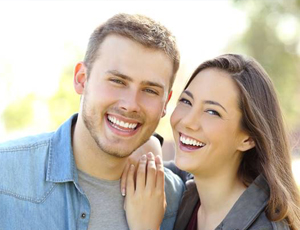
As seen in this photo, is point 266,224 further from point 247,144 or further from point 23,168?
point 23,168

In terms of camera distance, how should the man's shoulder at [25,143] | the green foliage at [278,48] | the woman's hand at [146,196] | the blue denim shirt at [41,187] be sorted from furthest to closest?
1. the green foliage at [278,48]
2. the woman's hand at [146,196]
3. the man's shoulder at [25,143]
4. the blue denim shirt at [41,187]

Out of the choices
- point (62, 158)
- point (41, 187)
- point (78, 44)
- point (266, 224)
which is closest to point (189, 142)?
point (266, 224)

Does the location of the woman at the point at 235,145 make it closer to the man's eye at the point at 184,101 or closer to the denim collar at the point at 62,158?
the man's eye at the point at 184,101

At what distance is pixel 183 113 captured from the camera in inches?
106

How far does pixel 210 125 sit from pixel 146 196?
1.71 feet

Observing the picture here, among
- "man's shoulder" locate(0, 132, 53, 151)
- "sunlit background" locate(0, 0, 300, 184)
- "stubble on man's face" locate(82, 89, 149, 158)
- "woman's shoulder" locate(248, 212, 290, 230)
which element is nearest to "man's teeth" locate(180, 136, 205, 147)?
"stubble on man's face" locate(82, 89, 149, 158)

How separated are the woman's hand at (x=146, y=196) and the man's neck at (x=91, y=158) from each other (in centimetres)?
14

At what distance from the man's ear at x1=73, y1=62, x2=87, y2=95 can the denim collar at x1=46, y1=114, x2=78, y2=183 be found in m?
0.21

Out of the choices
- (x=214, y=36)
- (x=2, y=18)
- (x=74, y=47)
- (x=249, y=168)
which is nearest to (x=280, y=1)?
(x=214, y=36)

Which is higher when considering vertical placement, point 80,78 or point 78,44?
point 80,78

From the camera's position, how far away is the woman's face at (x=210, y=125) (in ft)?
8.43

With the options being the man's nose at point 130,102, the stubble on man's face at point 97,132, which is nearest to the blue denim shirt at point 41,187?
the stubble on man's face at point 97,132

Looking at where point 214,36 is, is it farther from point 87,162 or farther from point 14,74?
point 87,162

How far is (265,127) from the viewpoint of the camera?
103 inches
